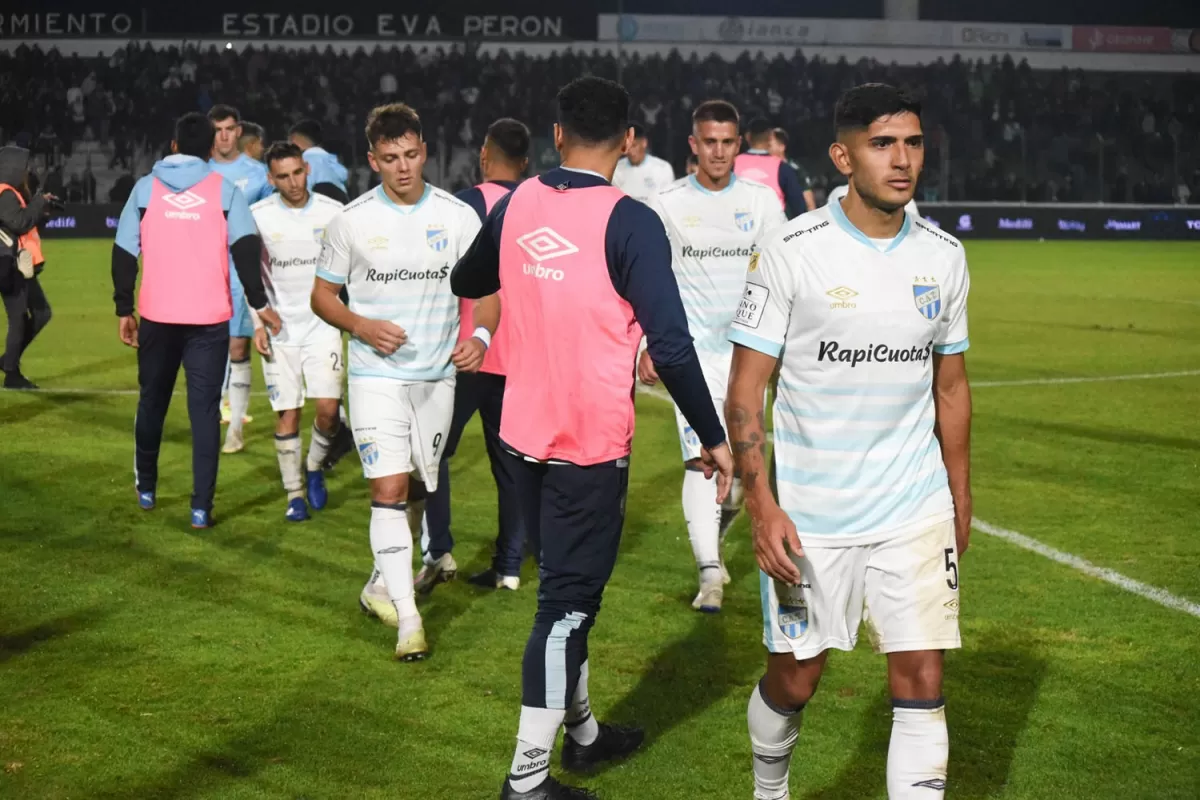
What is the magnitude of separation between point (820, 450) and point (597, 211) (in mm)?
969

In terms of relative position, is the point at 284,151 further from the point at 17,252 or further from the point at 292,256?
the point at 17,252

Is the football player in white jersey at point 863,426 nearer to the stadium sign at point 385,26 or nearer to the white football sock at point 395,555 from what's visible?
the white football sock at point 395,555

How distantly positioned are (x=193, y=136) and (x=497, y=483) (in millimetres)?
2817

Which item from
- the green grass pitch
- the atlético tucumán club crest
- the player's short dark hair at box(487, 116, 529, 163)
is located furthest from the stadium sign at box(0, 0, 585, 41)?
the atlético tucumán club crest

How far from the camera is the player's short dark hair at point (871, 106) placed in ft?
12.0

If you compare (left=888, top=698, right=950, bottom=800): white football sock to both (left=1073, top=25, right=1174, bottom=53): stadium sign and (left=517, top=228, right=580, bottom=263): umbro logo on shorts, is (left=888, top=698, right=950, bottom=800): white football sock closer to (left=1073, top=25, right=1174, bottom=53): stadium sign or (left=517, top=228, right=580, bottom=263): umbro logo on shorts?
(left=517, top=228, right=580, bottom=263): umbro logo on shorts

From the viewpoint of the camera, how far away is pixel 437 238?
6.15 m

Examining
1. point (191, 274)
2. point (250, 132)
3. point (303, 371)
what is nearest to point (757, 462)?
point (191, 274)

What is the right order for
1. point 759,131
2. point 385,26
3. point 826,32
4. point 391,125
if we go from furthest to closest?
point 826,32 < point 385,26 < point 759,131 < point 391,125

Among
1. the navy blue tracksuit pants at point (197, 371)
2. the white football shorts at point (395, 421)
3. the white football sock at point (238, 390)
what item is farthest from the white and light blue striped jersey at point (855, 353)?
the white football sock at point (238, 390)

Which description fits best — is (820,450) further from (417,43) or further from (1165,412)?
(417,43)

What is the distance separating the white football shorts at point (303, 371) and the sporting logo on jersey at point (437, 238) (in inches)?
102

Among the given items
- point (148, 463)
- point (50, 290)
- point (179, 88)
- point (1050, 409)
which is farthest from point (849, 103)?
point (179, 88)

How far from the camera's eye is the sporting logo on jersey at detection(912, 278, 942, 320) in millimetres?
3658
